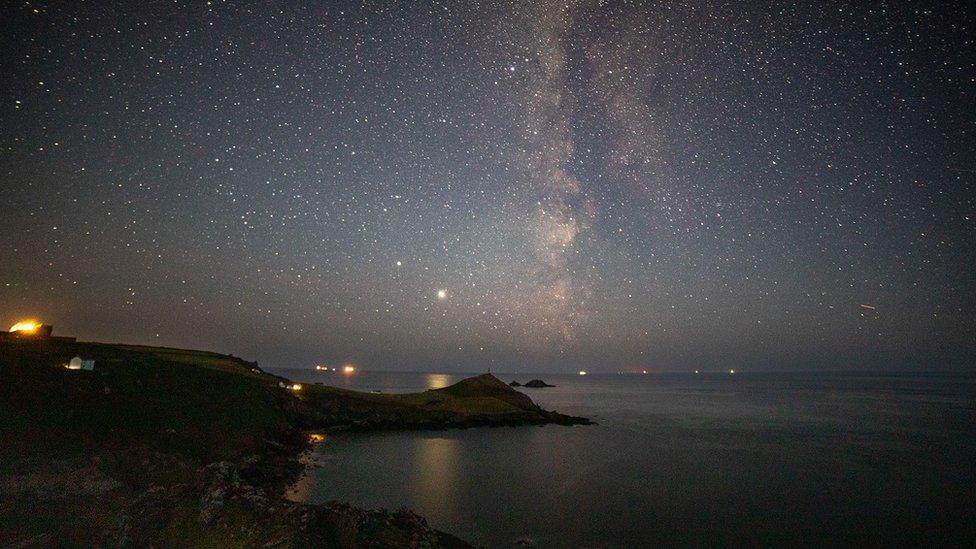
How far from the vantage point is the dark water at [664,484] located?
838 inches

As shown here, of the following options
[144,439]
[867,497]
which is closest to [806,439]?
[867,497]

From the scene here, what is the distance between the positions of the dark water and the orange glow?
30961mm

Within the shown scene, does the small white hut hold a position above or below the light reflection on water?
above

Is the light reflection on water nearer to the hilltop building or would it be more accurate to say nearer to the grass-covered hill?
the grass-covered hill

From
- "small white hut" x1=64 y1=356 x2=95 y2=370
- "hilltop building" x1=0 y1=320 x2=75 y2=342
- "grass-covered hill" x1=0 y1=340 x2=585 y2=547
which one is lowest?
"grass-covered hill" x1=0 y1=340 x2=585 y2=547

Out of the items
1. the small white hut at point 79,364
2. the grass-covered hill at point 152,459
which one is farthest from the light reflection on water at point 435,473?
the small white hut at point 79,364

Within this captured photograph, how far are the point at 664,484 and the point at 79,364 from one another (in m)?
43.2

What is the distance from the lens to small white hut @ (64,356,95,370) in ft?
97.8

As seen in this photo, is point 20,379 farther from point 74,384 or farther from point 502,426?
point 502,426

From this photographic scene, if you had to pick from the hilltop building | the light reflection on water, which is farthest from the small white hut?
the light reflection on water

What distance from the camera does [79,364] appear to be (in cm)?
3005

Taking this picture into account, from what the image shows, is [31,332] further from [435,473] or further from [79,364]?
[435,473]

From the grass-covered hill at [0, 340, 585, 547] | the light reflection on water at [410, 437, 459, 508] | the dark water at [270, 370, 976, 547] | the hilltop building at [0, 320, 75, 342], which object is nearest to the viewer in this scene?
the grass-covered hill at [0, 340, 585, 547]

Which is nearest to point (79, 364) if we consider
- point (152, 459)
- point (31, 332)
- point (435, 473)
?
point (152, 459)
